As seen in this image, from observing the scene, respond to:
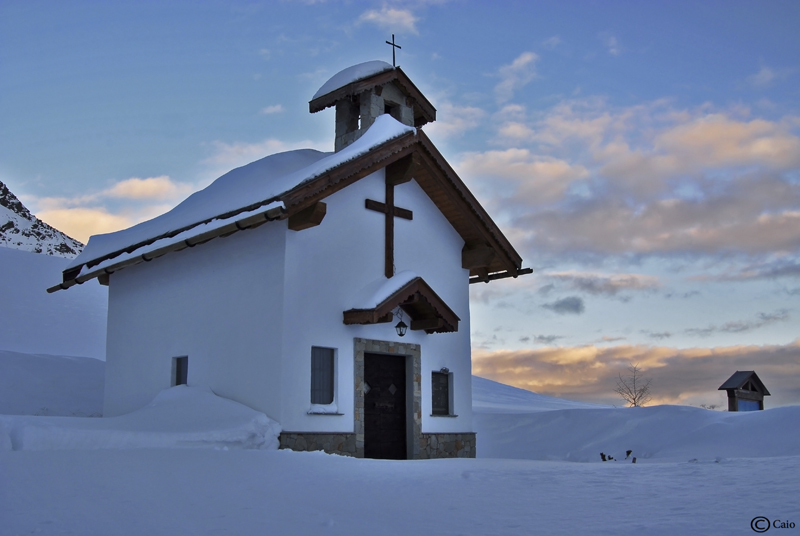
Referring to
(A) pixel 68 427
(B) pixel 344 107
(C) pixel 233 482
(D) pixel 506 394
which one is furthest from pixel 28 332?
(C) pixel 233 482

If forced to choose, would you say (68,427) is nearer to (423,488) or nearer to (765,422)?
(423,488)

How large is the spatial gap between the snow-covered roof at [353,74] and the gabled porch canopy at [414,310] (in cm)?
525

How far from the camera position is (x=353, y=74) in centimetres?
1762

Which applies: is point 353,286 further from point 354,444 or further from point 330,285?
point 354,444

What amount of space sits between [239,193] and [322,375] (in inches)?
169

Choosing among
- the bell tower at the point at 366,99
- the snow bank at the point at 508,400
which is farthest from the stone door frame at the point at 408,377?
the snow bank at the point at 508,400

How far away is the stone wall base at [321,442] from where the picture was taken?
13070 mm

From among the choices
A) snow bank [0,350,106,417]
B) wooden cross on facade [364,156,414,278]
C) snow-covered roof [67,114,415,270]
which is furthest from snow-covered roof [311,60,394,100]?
snow bank [0,350,106,417]

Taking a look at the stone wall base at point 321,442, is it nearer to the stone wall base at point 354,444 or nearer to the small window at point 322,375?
the stone wall base at point 354,444

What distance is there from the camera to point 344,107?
1817cm

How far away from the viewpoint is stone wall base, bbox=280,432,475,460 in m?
13.2

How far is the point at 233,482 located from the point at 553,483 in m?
3.82

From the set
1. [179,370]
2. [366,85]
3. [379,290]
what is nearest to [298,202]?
[379,290]

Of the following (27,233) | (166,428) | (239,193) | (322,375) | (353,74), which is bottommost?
(166,428)
